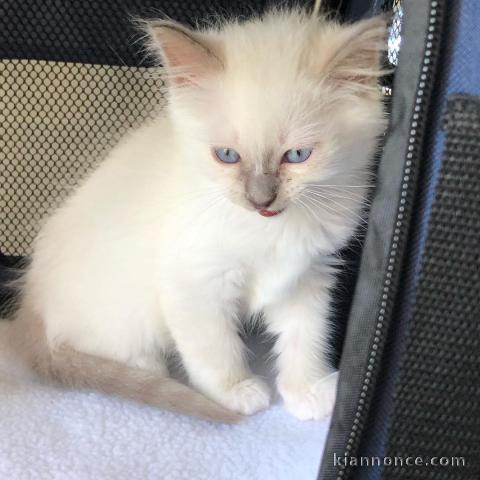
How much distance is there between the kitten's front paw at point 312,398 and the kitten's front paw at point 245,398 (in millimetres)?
40

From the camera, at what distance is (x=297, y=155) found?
0.81 meters

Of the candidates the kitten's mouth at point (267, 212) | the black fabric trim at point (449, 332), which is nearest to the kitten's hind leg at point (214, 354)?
the kitten's mouth at point (267, 212)

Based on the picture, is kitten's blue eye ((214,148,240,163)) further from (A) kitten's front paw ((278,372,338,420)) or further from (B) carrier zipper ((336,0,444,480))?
(A) kitten's front paw ((278,372,338,420))

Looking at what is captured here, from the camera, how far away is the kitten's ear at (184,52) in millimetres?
786

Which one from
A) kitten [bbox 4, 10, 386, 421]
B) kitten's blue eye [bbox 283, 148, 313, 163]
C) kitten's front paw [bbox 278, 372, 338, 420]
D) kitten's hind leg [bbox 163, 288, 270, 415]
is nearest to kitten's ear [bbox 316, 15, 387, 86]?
kitten [bbox 4, 10, 386, 421]

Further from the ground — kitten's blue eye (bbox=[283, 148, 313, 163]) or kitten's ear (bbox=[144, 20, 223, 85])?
kitten's ear (bbox=[144, 20, 223, 85])

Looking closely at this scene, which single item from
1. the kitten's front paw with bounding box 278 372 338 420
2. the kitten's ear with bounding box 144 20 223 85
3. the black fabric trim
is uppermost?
the kitten's ear with bounding box 144 20 223 85

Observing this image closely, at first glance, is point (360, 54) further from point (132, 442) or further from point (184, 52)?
point (132, 442)

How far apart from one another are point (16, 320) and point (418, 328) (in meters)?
0.78

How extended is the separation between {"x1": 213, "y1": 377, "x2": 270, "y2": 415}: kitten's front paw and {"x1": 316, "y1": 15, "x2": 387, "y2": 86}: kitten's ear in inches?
21.0

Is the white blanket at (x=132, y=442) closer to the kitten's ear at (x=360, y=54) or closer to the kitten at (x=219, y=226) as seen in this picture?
the kitten at (x=219, y=226)

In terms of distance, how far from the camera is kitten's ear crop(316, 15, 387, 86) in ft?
2.52

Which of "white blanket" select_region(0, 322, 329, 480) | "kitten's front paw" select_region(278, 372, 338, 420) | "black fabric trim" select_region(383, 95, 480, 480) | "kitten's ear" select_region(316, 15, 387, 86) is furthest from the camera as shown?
"kitten's front paw" select_region(278, 372, 338, 420)

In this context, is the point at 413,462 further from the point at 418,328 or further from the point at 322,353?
the point at 322,353
